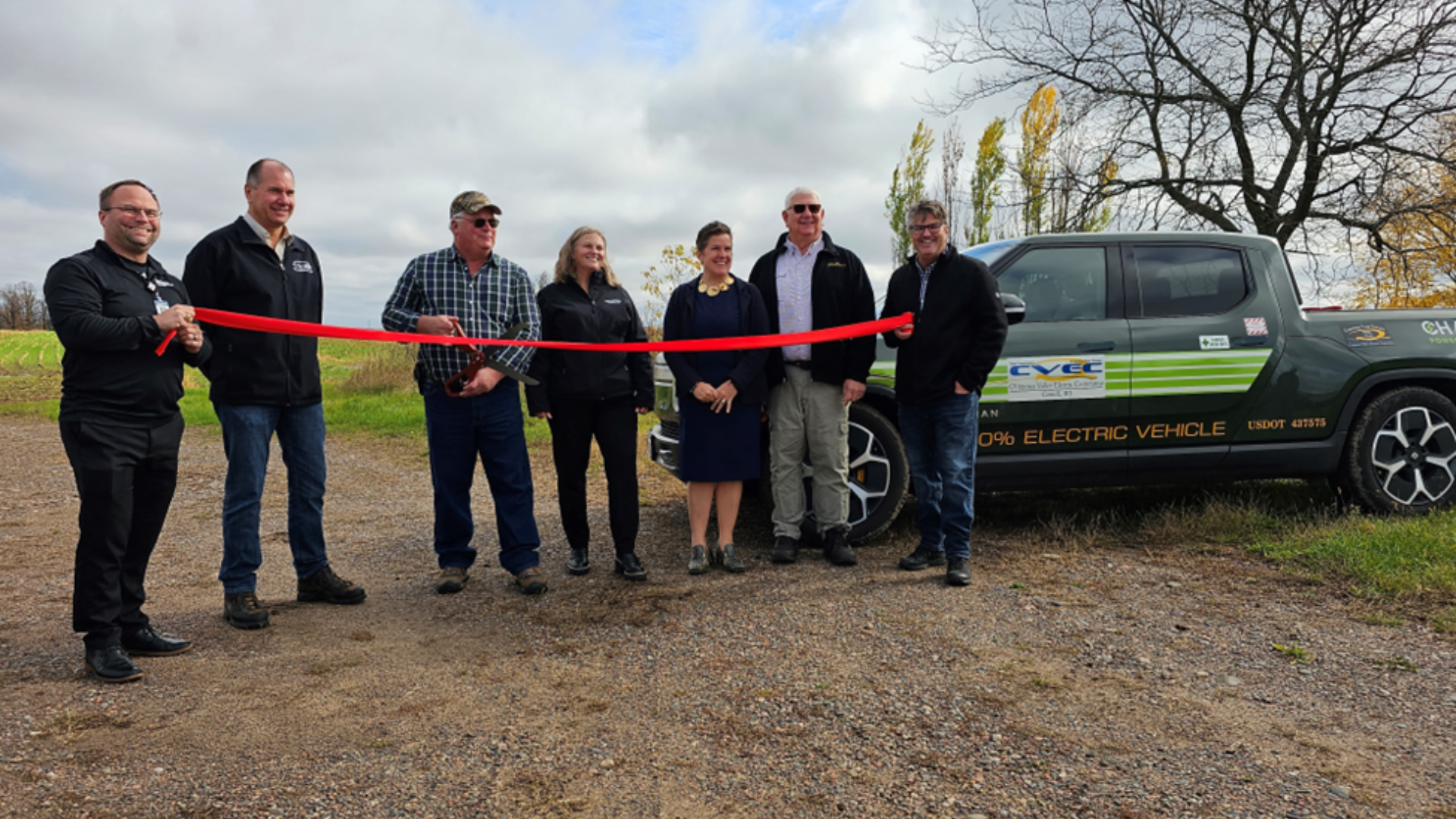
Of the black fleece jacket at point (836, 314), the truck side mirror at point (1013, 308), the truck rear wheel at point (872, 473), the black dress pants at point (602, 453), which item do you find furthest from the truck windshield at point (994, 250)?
the black dress pants at point (602, 453)

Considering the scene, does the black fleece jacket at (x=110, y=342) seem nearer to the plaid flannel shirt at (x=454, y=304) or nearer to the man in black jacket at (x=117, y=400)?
the man in black jacket at (x=117, y=400)

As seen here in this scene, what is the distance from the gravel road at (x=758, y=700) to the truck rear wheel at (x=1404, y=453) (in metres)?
1.37

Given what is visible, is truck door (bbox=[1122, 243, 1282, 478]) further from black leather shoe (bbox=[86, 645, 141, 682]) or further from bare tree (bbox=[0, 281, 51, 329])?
bare tree (bbox=[0, 281, 51, 329])

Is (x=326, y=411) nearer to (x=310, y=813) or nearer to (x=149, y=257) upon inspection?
(x=149, y=257)

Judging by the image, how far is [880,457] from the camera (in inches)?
206

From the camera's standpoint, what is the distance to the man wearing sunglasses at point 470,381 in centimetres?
437

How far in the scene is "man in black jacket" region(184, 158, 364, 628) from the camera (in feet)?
12.8

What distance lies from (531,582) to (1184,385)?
3.94 metres

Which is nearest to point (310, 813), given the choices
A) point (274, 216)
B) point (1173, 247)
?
point (274, 216)

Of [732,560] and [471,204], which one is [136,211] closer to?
[471,204]

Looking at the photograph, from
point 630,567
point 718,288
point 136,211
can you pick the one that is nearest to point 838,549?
point 630,567

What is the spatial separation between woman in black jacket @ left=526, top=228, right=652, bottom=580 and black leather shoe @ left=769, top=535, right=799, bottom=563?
764mm

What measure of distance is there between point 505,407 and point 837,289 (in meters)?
1.88

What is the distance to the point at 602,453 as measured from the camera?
4.67 metres
